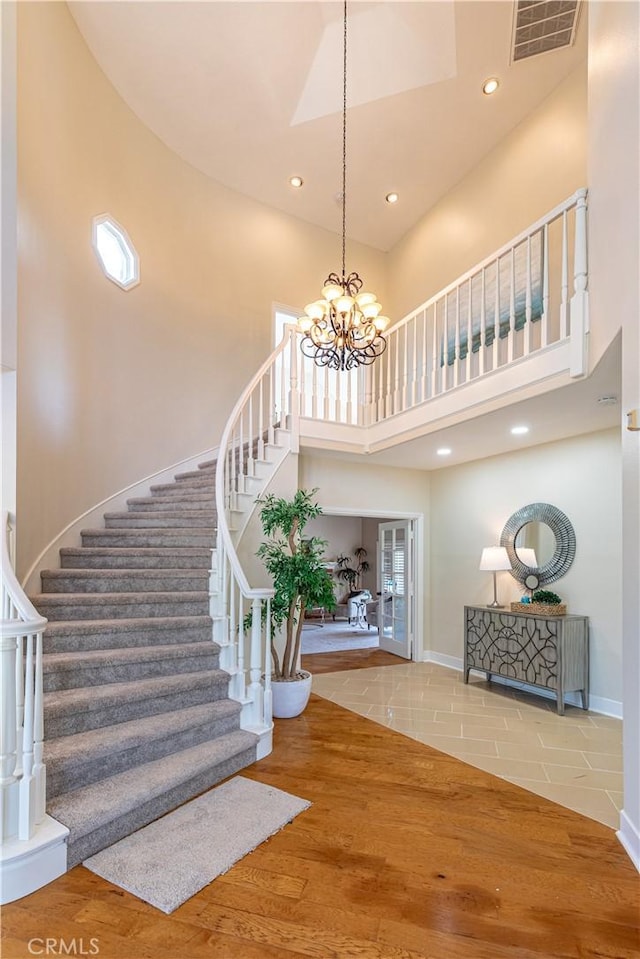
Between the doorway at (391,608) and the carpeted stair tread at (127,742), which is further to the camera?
the doorway at (391,608)

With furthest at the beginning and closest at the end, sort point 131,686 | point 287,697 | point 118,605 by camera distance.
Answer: point 287,697
point 118,605
point 131,686

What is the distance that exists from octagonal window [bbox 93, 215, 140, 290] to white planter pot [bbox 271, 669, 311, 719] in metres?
4.48

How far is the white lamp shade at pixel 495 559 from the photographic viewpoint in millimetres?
5172

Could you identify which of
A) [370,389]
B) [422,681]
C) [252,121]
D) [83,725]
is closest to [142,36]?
[252,121]

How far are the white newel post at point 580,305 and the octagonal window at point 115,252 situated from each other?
444cm

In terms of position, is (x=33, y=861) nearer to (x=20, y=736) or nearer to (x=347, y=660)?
(x=20, y=736)

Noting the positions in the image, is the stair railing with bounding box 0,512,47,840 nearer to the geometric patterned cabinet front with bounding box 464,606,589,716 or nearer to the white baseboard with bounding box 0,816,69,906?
the white baseboard with bounding box 0,816,69,906

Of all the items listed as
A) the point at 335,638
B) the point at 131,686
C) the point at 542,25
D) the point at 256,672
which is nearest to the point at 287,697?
the point at 256,672

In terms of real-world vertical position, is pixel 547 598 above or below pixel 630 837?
above

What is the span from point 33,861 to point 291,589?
2.43 meters

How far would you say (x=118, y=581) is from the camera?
154 inches

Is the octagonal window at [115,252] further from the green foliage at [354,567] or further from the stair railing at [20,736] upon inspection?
the green foliage at [354,567]
